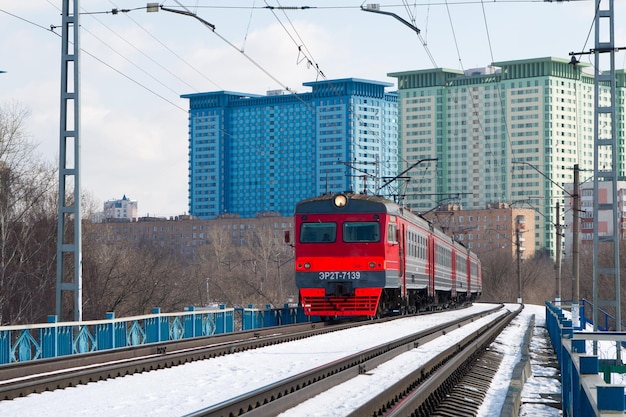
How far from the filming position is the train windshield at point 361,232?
2620 cm

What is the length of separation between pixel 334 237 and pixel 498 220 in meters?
143

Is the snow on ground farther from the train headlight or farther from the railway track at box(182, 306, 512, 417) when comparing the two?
the train headlight

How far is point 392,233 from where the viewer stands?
26.8 metres

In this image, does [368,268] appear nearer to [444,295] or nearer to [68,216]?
[444,295]

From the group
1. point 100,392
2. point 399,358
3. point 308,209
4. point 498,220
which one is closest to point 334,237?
point 308,209

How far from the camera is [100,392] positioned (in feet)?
39.2

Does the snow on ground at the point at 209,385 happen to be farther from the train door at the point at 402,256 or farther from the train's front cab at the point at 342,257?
the train door at the point at 402,256

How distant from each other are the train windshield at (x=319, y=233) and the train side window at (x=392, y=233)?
1430 mm

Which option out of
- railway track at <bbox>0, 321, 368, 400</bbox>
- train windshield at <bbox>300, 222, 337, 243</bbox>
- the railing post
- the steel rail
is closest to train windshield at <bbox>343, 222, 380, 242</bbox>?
train windshield at <bbox>300, 222, 337, 243</bbox>

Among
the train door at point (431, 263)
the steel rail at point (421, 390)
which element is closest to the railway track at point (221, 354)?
the steel rail at point (421, 390)

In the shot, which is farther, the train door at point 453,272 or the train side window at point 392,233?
the train door at point 453,272

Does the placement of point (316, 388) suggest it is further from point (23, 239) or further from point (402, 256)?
point (23, 239)

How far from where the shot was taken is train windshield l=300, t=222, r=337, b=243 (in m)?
26.5

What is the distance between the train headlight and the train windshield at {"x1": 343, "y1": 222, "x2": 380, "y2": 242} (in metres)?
0.56
